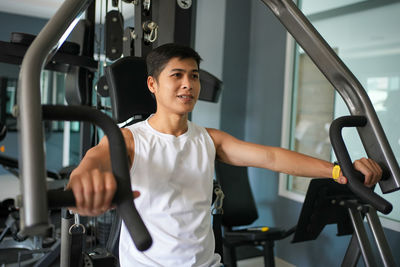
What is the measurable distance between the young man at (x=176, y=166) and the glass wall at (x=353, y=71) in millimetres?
1577

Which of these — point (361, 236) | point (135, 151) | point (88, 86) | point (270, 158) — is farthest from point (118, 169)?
point (88, 86)

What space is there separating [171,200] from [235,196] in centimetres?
181

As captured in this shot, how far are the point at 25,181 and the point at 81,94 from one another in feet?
7.58

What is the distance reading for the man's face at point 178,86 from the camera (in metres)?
1.41

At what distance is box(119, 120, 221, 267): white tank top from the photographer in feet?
4.42

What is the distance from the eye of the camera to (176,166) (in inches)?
55.3

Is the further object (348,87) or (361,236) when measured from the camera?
(361,236)

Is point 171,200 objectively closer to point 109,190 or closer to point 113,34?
point 109,190

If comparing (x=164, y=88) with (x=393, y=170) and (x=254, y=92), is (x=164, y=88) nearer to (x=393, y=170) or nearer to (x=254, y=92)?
(x=393, y=170)

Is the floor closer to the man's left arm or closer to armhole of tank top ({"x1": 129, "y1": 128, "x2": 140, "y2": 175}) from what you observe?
the man's left arm

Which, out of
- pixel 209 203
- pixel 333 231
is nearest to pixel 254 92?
pixel 333 231

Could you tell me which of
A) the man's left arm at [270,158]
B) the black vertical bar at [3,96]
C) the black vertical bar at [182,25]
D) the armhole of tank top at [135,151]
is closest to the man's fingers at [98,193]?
the armhole of tank top at [135,151]

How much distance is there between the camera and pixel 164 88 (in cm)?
144

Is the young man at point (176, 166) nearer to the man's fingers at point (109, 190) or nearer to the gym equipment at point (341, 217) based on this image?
the man's fingers at point (109, 190)
